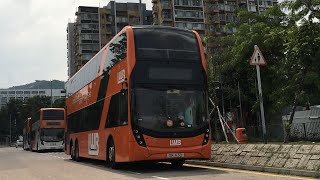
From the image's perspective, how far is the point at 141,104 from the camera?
13.3 meters

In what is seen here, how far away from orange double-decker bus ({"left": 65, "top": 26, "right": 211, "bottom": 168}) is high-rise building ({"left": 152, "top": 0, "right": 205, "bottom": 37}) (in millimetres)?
76148

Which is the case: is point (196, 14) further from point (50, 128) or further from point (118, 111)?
point (118, 111)

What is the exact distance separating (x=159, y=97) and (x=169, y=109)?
0.49 metres

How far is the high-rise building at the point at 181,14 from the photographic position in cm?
9044

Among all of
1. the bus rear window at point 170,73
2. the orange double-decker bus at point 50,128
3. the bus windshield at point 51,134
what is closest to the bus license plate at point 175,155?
the bus rear window at point 170,73

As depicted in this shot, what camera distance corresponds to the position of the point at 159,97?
1345 centimetres

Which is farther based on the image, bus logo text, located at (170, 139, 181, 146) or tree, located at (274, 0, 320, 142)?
tree, located at (274, 0, 320, 142)

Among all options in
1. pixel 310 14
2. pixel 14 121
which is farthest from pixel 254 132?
pixel 14 121

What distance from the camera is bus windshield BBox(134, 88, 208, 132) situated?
520 inches

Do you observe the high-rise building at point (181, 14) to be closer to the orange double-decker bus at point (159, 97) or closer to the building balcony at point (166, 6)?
the building balcony at point (166, 6)

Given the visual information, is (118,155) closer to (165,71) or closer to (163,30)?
(165,71)

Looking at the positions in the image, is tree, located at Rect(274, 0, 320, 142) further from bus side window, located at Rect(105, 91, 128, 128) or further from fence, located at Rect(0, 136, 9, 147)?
fence, located at Rect(0, 136, 9, 147)

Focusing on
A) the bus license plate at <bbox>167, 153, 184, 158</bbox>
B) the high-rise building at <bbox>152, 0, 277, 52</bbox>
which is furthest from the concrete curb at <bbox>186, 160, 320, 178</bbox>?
the high-rise building at <bbox>152, 0, 277, 52</bbox>

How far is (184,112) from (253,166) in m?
2.67
